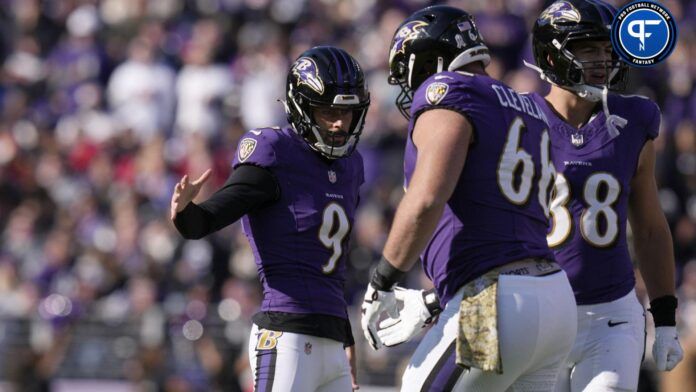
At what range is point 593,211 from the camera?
5.14m

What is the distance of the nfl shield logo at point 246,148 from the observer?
5.04 m

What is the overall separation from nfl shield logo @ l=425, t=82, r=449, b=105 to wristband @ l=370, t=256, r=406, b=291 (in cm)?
57

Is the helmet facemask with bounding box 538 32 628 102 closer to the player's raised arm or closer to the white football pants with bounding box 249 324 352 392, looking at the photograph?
the player's raised arm

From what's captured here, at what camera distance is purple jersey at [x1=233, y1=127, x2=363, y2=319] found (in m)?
5.03

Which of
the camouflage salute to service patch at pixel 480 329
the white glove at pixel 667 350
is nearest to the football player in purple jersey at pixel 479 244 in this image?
the camouflage salute to service patch at pixel 480 329

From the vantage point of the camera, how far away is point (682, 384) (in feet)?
12.3

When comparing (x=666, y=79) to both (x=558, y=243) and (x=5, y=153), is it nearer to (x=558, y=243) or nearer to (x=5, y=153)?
(x=558, y=243)

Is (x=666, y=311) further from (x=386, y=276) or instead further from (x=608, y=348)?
(x=386, y=276)

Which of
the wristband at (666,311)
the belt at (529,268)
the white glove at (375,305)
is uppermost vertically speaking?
the belt at (529,268)

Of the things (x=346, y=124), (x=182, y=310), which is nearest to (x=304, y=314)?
(x=346, y=124)

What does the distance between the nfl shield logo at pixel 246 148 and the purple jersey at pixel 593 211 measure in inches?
49.5

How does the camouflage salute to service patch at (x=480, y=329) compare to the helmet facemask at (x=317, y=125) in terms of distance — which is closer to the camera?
the camouflage salute to service patch at (x=480, y=329)

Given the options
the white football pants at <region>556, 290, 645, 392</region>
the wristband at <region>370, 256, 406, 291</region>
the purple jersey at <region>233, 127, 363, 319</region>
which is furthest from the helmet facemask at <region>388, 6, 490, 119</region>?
the white football pants at <region>556, 290, 645, 392</region>

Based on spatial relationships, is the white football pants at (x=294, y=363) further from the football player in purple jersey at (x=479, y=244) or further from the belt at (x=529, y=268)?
the belt at (x=529, y=268)
